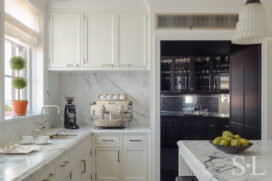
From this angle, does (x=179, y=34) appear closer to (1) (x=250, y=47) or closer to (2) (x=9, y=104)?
(1) (x=250, y=47)

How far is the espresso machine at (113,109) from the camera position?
13.1ft

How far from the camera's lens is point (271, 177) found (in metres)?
1.53

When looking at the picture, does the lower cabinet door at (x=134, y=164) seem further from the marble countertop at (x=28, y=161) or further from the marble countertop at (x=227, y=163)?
the marble countertop at (x=227, y=163)

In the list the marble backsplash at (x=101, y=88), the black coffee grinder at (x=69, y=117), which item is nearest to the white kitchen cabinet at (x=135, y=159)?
the marble backsplash at (x=101, y=88)

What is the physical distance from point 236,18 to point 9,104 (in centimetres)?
300

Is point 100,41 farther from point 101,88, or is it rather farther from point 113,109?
point 113,109

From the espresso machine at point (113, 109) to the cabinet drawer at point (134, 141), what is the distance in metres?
0.23

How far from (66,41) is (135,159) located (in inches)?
72.2

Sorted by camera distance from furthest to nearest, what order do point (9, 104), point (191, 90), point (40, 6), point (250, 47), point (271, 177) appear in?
1. point (191, 90)
2. point (250, 47)
3. point (40, 6)
4. point (9, 104)
5. point (271, 177)

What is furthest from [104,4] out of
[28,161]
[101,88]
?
[28,161]

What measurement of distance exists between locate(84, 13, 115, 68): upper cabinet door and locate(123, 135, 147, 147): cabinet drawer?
1023 mm

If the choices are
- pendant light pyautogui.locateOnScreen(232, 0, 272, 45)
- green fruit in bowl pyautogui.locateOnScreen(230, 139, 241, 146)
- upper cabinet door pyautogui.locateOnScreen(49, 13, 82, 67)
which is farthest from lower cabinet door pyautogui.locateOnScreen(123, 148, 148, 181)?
pendant light pyautogui.locateOnScreen(232, 0, 272, 45)

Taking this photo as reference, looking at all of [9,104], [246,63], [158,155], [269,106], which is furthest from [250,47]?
[9,104]

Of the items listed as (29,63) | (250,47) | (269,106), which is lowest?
(269,106)
